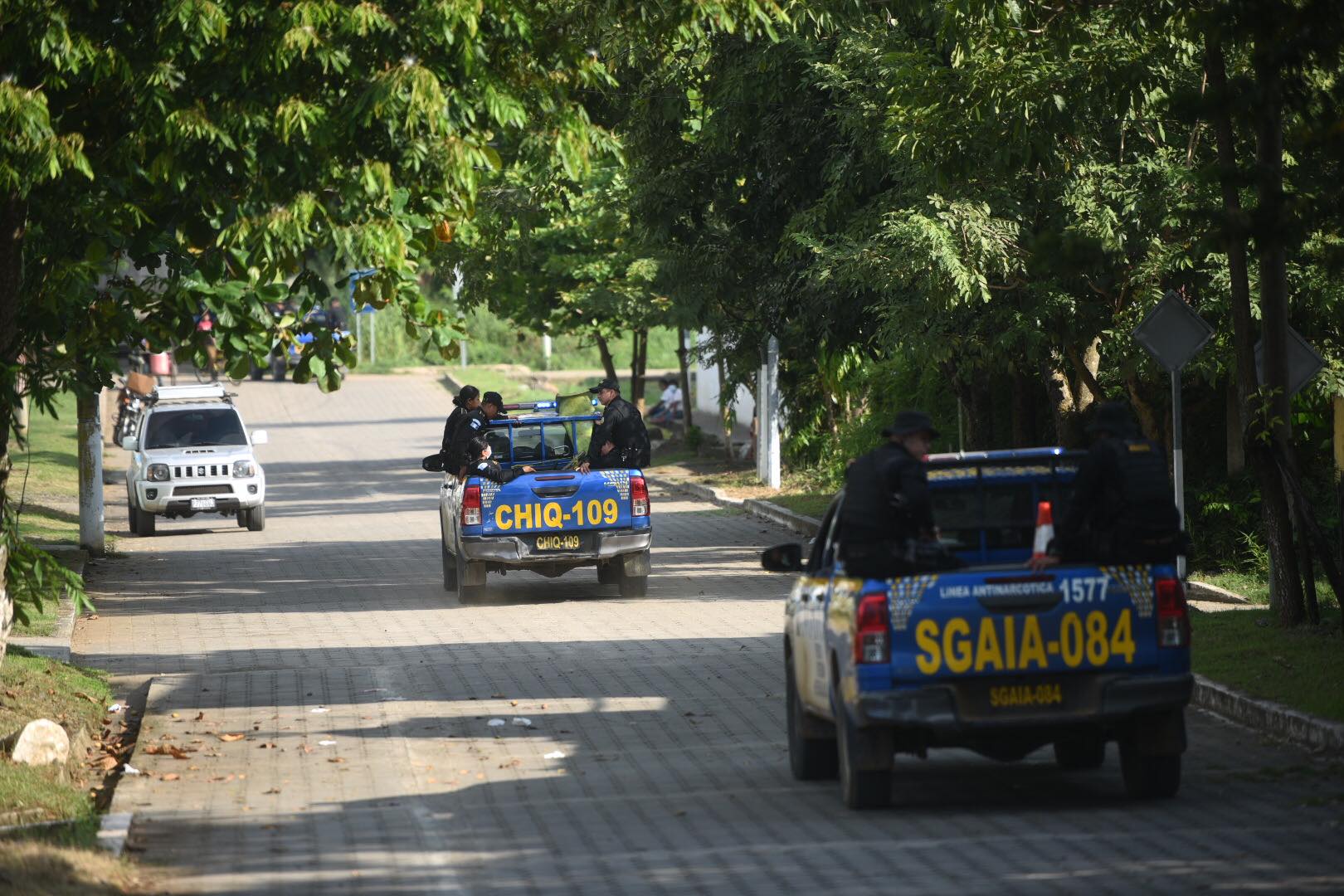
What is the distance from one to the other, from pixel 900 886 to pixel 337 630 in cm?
1114

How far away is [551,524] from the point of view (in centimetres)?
1975

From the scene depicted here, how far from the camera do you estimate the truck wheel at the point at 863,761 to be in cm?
916

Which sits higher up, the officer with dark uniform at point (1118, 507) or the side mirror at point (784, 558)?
the officer with dark uniform at point (1118, 507)

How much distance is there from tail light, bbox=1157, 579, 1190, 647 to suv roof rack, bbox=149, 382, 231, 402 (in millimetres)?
24179

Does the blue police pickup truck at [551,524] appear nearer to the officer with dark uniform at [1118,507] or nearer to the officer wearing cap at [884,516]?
the officer with dark uniform at [1118,507]

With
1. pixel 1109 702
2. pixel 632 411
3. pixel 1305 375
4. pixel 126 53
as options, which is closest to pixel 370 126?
pixel 126 53

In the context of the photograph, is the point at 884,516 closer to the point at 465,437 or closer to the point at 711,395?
the point at 465,437

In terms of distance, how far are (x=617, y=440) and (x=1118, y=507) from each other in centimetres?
1142

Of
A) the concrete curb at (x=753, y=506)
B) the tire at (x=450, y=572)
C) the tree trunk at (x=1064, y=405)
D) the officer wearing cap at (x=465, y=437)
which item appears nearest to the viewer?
the officer wearing cap at (x=465, y=437)

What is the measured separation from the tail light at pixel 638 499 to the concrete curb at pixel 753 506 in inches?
190

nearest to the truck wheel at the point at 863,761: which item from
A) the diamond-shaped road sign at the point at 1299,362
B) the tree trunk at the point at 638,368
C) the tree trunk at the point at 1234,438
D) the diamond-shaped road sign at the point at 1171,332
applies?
the diamond-shaped road sign at the point at 1299,362

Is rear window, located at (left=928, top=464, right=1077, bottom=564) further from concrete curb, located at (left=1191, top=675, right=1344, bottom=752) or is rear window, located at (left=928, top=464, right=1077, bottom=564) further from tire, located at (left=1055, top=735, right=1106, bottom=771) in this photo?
concrete curb, located at (left=1191, top=675, right=1344, bottom=752)

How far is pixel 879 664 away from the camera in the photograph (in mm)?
8891

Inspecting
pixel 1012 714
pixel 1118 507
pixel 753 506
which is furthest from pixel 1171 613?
pixel 753 506
